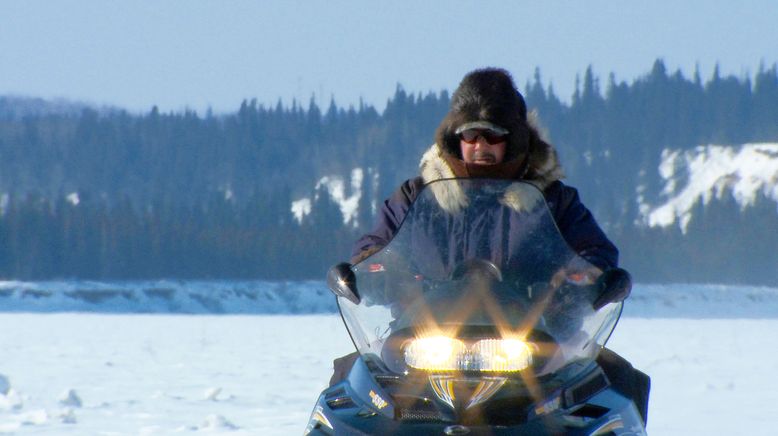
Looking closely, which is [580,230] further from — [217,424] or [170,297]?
[170,297]

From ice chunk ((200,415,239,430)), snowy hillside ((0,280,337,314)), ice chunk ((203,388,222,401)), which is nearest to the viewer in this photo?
ice chunk ((200,415,239,430))

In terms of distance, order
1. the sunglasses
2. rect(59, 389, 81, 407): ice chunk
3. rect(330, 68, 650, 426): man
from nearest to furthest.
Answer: rect(330, 68, 650, 426): man < the sunglasses < rect(59, 389, 81, 407): ice chunk

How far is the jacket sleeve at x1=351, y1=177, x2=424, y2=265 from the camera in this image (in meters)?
3.62

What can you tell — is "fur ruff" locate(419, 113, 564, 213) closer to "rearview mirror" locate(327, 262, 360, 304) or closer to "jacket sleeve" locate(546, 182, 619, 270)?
"jacket sleeve" locate(546, 182, 619, 270)

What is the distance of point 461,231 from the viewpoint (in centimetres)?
326

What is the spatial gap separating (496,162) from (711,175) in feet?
439

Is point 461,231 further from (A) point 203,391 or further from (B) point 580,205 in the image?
(A) point 203,391

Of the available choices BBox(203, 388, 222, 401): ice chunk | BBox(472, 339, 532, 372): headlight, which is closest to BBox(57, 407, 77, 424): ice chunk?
BBox(203, 388, 222, 401): ice chunk

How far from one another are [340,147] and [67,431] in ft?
437

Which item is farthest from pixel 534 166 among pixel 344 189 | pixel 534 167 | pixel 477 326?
pixel 344 189

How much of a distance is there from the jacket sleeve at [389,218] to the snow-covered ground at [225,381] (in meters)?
3.92

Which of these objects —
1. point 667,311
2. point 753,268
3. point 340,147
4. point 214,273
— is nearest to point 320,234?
point 214,273

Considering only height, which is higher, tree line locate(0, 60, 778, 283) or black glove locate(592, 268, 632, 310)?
black glove locate(592, 268, 632, 310)

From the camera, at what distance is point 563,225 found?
3.58 metres
